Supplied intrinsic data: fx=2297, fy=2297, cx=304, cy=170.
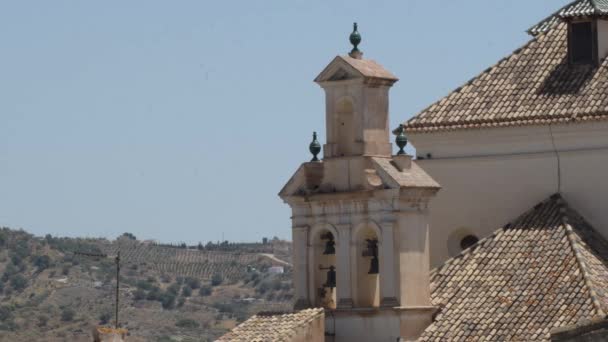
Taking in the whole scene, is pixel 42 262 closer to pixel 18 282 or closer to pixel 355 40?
pixel 18 282

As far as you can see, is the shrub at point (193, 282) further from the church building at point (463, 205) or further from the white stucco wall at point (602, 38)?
the white stucco wall at point (602, 38)

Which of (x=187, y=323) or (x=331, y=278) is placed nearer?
(x=331, y=278)

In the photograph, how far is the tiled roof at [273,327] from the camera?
119 feet

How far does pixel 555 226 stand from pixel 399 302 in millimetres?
2949

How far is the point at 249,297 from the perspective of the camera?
115250mm

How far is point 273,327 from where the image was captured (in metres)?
36.8

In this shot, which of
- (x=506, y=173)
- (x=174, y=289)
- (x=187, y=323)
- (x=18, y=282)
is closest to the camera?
(x=506, y=173)

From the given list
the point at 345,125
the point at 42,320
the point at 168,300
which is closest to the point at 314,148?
the point at 345,125

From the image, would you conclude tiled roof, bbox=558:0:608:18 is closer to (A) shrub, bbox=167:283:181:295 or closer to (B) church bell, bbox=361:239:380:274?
(B) church bell, bbox=361:239:380:274

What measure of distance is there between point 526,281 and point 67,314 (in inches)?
2457

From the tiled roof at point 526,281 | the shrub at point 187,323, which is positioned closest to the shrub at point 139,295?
the shrub at point 187,323

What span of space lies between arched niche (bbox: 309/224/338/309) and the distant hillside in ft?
176

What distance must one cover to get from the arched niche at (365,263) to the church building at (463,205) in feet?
0.11

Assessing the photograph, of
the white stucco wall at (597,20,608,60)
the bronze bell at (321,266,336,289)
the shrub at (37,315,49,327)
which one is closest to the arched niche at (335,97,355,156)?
the bronze bell at (321,266,336,289)
